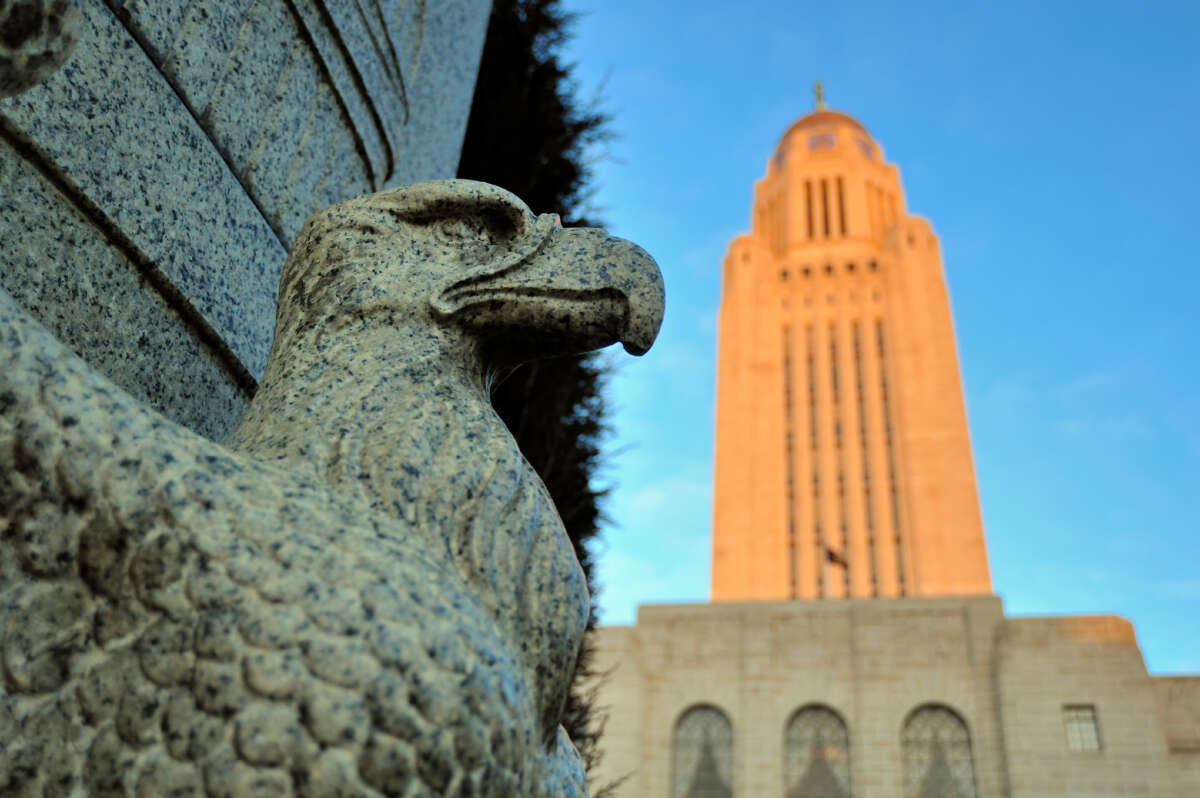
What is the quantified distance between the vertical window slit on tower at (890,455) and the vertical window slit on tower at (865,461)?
2.66 ft

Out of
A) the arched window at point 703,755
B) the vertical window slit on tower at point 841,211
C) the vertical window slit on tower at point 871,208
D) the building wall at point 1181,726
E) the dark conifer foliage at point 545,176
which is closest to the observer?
the dark conifer foliage at point 545,176

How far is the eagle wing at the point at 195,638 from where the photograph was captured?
100 centimetres

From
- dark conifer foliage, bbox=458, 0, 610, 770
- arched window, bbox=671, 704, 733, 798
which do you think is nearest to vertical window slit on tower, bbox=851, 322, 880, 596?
arched window, bbox=671, 704, 733, 798

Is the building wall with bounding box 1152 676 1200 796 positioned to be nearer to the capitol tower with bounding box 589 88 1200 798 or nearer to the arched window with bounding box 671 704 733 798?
the capitol tower with bounding box 589 88 1200 798

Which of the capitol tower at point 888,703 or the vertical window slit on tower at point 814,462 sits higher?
the vertical window slit on tower at point 814,462

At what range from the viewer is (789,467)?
131 feet

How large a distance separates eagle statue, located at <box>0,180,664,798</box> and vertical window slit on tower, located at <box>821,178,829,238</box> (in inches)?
1778

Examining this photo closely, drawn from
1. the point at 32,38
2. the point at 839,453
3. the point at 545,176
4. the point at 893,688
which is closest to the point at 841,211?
the point at 839,453

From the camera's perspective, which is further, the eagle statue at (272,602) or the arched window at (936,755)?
the arched window at (936,755)

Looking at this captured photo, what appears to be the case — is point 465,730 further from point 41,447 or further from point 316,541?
point 41,447

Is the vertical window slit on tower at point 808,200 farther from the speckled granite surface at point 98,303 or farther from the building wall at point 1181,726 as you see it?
the speckled granite surface at point 98,303

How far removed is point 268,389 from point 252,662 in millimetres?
592

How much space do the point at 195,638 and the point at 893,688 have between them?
20.7 m

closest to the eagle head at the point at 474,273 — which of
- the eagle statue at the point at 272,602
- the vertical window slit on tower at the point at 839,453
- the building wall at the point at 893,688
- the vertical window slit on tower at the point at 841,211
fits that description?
the eagle statue at the point at 272,602
